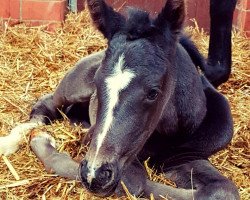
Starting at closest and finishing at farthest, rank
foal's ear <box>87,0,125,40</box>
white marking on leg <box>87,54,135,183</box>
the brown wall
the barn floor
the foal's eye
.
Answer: white marking on leg <box>87,54,135,183</box>
the foal's eye
foal's ear <box>87,0,125,40</box>
the barn floor
the brown wall

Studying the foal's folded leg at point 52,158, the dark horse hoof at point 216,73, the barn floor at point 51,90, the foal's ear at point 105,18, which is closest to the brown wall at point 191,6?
the barn floor at point 51,90

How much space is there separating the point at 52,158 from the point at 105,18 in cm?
100

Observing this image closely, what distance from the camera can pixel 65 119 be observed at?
4.53 m

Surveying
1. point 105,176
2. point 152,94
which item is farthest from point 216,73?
point 105,176

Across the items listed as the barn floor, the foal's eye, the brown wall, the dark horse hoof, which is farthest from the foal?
the brown wall

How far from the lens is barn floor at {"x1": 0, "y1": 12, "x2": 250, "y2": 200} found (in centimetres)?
362

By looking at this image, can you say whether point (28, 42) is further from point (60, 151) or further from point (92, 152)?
point (92, 152)

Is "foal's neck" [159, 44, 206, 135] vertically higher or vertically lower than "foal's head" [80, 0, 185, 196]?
lower

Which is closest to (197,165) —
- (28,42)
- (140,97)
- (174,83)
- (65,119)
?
(174,83)

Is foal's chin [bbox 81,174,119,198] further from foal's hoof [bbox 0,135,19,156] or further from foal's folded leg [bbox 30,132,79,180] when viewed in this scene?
foal's hoof [bbox 0,135,19,156]

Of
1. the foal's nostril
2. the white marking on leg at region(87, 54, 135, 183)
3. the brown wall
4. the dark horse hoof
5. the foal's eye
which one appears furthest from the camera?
the brown wall

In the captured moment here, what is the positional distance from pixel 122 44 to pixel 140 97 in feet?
1.15

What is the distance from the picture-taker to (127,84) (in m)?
3.01

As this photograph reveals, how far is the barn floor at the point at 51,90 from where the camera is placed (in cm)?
362
